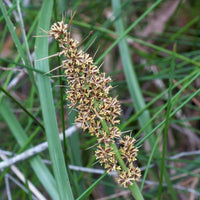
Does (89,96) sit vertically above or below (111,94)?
above

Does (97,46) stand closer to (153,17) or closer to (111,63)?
(111,63)

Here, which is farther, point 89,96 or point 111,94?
point 111,94

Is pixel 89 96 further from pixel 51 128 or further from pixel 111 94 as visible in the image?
pixel 111 94

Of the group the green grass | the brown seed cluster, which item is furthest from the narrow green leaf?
the brown seed cluster

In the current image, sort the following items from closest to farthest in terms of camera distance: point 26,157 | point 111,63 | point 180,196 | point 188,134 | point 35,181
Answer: point 26,157 < point 35,181 < point 180,196 < point 188,134 < point 111,63

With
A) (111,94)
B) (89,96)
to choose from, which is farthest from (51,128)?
(111,94)

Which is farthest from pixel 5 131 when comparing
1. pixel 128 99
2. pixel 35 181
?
pixel 128 99
